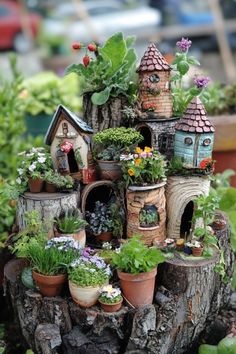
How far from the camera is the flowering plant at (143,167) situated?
9.95 feet

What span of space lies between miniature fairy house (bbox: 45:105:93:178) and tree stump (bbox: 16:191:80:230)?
179mm

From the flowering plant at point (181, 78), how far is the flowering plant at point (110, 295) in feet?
3.73

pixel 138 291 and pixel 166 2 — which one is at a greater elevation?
pixel 166 2

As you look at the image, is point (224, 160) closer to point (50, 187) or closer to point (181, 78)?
point (181, 78)

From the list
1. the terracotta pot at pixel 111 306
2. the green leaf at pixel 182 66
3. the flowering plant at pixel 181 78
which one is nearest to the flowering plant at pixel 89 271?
the terracotta pot at pixel 111 306

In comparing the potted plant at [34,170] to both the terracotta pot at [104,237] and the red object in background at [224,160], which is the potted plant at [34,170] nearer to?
the terracotta pot at [104,237]

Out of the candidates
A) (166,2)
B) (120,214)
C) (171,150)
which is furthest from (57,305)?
(166,2)

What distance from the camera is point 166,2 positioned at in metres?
13.8

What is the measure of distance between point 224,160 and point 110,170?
5.08 feet

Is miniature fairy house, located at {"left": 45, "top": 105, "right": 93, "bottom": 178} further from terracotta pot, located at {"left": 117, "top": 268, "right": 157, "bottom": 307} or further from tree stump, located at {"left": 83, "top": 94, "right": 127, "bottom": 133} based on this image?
terracotta pot, located at {"left": 117, "top": 268, "right": 157, "bottom": 307}

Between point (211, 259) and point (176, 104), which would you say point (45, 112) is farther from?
point (211, 259)

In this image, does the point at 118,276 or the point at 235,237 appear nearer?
the point at 118,276

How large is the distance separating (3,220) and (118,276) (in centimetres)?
136

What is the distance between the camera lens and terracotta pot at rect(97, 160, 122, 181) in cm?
324
